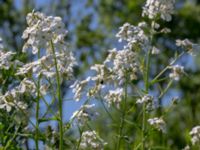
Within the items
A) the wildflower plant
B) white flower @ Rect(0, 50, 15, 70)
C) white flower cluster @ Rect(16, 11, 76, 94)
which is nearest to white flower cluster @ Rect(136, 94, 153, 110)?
the wildflower plant

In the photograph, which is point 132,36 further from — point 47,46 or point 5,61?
point 5,61

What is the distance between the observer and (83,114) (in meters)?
3.80

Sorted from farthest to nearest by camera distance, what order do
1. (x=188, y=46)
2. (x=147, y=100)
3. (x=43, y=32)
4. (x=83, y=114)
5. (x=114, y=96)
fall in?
(x=188, y=46) → (x=114, y=96) → (x=147, y=100) → (x=83, y=114) → (x=43, y=32)

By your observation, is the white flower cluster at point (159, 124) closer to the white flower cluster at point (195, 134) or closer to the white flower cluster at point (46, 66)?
the white flower cluster at point (195, 134)

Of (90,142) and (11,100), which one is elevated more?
(11,100)

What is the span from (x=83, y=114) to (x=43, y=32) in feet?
1.82

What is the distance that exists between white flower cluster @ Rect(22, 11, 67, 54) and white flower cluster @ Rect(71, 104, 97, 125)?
359 mm

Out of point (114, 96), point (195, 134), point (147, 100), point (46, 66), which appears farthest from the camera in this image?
point (195, 134)

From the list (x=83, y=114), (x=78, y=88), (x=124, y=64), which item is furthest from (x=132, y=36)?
(x=83, y=114)

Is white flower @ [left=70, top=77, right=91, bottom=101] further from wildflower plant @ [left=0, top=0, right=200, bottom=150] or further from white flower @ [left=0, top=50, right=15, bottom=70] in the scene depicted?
white flower @ [left=0, top=50, right=15, bottom=70]

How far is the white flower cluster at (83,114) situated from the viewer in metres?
3.81

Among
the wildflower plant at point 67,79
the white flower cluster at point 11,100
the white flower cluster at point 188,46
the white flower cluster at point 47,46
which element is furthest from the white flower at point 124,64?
the white flower cluster at point 11,100

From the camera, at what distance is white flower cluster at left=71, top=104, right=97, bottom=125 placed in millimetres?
3807

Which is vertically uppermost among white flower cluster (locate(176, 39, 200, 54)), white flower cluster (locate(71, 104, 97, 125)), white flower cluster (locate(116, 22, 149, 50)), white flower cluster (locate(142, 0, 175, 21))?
white flower cluster (locate(142, 0, 175, 21))
